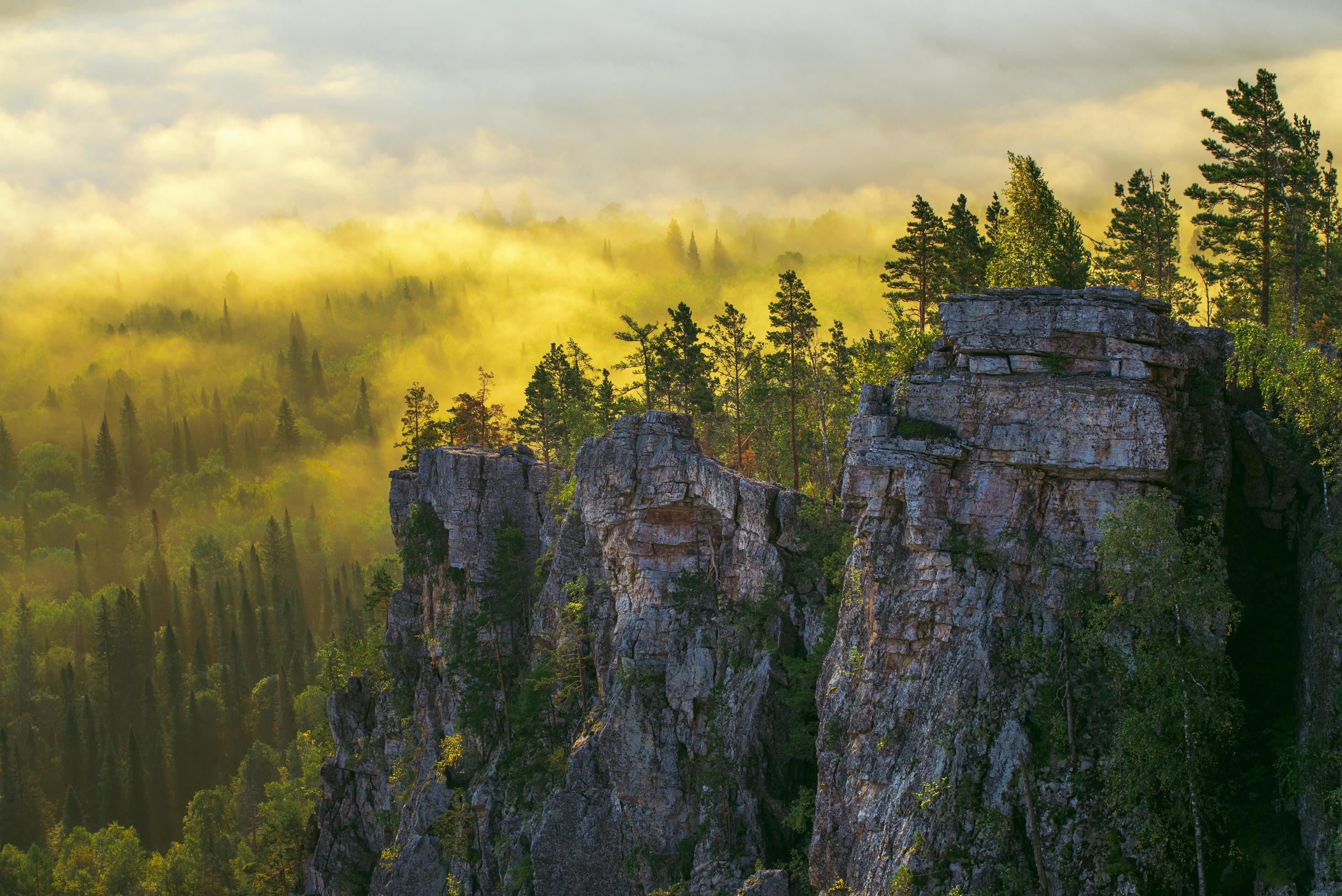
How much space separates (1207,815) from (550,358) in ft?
184

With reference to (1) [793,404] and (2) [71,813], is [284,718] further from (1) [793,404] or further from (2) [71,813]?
(1) [793,404]

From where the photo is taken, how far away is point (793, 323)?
185 ft

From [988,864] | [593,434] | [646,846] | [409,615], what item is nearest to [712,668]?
[646,846]

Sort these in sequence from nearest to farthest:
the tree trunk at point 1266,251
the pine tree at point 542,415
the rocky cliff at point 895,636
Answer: the rocky cliff at point 895,636 → the tree trunk at point 1266,251 → the pine tree at point 542,415

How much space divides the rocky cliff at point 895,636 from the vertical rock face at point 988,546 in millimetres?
89

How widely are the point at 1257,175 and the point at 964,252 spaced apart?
14301 mm

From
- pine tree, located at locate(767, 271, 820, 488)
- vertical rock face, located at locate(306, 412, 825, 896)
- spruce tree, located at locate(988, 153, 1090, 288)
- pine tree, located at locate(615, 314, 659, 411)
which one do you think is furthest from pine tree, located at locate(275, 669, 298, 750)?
spruce tree, located at locate(988, 153, 1090, 288)

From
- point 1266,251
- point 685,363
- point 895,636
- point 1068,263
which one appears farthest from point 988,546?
point 685,363

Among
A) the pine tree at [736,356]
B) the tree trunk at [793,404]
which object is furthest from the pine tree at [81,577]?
the tree trunk at [793,404]

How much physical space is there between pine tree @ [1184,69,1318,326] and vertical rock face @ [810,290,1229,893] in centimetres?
1495

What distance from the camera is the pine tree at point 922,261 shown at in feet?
178

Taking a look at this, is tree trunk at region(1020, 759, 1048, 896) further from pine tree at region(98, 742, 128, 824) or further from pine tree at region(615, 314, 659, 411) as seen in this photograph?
pine tree at region(98, 742, 128, 824)

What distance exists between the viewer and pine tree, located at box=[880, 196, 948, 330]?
54375mm

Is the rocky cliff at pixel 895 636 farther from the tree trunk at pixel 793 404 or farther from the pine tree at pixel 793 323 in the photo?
the pine tree at pixel 793 323
